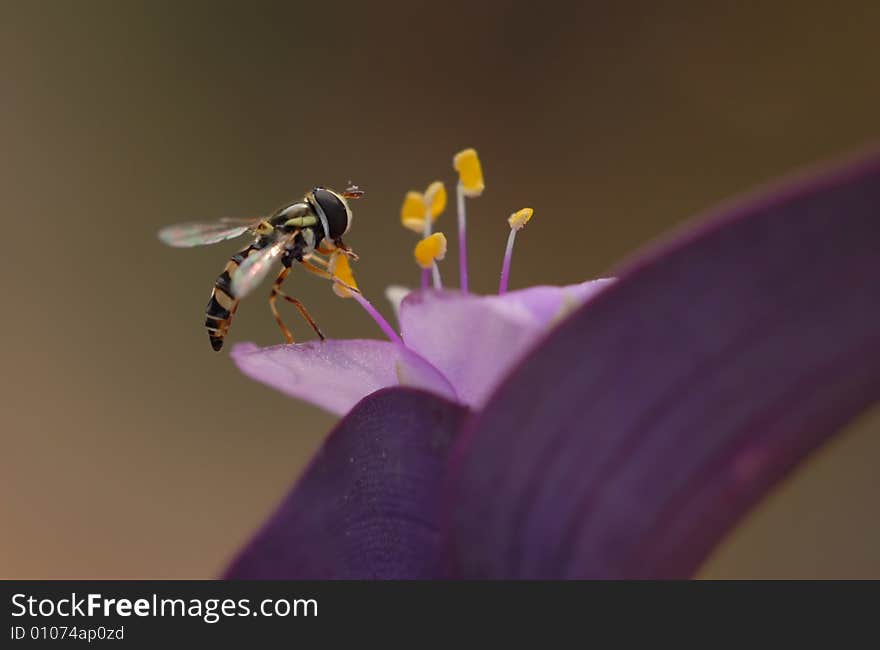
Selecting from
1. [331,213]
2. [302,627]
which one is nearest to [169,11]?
[331,213]

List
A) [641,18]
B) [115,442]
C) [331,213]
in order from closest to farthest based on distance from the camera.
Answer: [331,213] < [115,442] < [641,18]

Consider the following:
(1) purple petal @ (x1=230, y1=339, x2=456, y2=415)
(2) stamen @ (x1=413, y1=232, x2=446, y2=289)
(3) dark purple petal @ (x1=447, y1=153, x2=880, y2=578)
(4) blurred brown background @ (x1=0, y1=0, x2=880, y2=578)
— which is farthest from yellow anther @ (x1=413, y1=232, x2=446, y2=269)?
(4) blurred brown background @ (x1=0, y1=0, x2=880, y2=578)

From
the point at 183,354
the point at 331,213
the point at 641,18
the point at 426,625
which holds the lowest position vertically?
the point at 426,625

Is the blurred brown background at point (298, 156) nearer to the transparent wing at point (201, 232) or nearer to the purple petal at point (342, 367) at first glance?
the transparent wing at point (201, 232)

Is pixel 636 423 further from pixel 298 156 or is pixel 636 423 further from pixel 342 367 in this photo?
pixel 298 156

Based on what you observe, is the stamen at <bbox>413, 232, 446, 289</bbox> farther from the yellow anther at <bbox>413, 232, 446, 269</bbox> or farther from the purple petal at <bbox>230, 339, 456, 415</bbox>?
the purple petal at <bbox>230, 339, 456, 415</bbox>

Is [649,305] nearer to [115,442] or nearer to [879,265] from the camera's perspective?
[879,265]

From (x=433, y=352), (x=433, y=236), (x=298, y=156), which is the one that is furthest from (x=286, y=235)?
(x=298, y=156)

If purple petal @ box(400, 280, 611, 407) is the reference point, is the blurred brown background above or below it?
above
